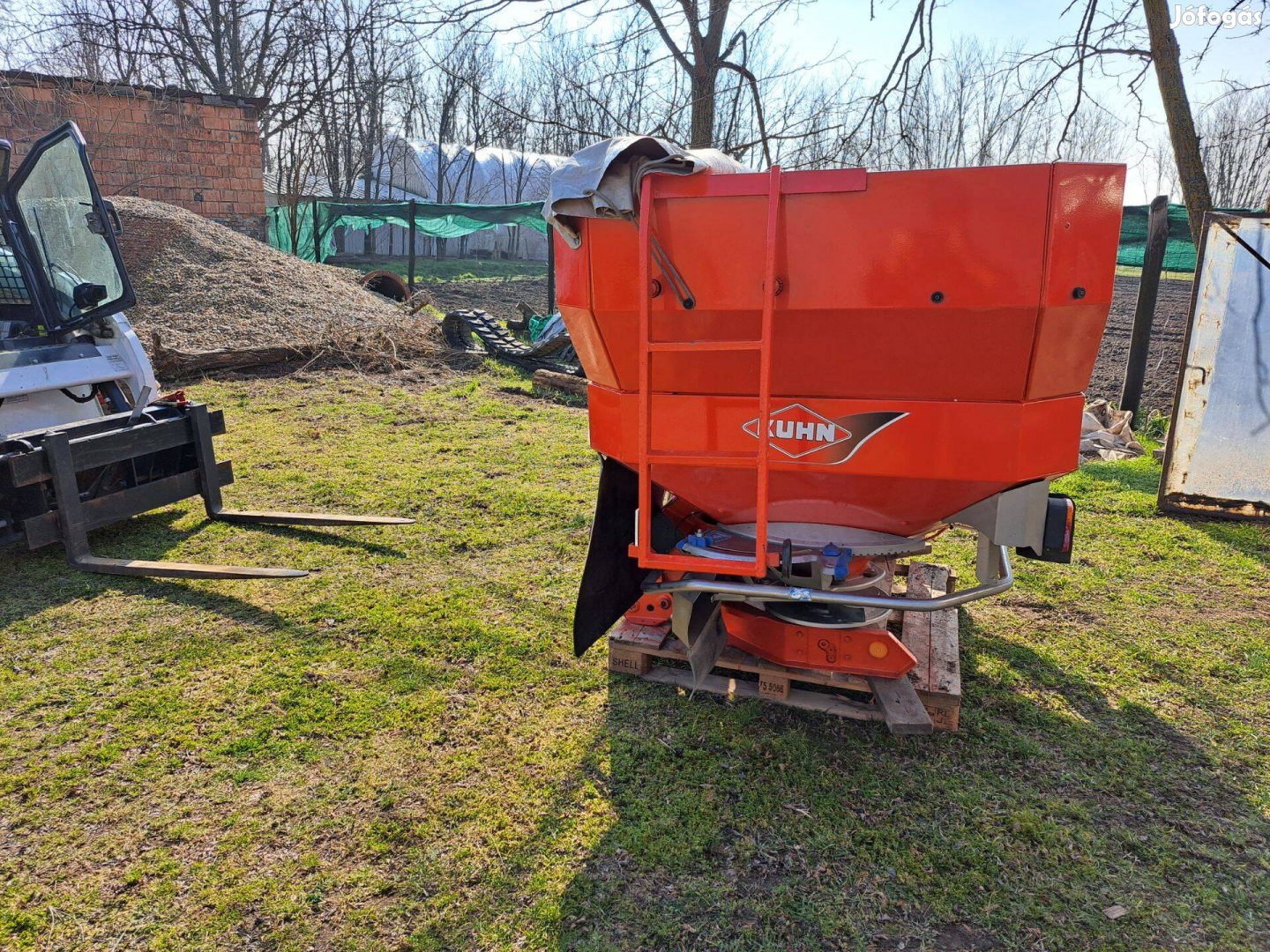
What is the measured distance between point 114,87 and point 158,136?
3.15ft

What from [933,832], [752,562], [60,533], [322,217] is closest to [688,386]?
[752,562]

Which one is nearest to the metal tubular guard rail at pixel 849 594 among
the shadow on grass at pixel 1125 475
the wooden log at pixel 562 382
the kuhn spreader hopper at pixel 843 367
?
the kuhn spreader hopper at pixel 843 367

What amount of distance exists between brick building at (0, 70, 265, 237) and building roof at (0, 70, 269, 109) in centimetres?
1

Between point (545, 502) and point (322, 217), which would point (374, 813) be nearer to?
point (545, 502)

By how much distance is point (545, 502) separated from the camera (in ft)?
18.8

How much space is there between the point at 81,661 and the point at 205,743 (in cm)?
100

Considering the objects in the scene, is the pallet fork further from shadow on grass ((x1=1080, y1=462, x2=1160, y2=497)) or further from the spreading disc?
shadow on grass ((x1=1080, y1=462, x2=1160, y2=497))

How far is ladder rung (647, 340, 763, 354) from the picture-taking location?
260 centimetres

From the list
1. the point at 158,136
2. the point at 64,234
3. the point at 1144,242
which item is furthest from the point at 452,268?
the point at 64,234

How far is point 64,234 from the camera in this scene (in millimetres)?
5188

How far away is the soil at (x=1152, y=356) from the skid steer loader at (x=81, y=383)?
251 inches

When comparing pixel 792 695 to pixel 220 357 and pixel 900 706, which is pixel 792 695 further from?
A: pixel 220 357

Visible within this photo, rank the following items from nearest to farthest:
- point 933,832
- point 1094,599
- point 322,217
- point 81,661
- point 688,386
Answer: point 933,832 → point 688,386 → point 81,661 → point 1094,599 → point 322,217

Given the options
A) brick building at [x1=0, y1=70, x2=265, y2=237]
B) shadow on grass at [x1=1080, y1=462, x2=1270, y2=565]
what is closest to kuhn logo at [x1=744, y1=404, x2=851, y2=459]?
shadow on grass at [x1=1080, y1=462, x2=1270, y2=565]
